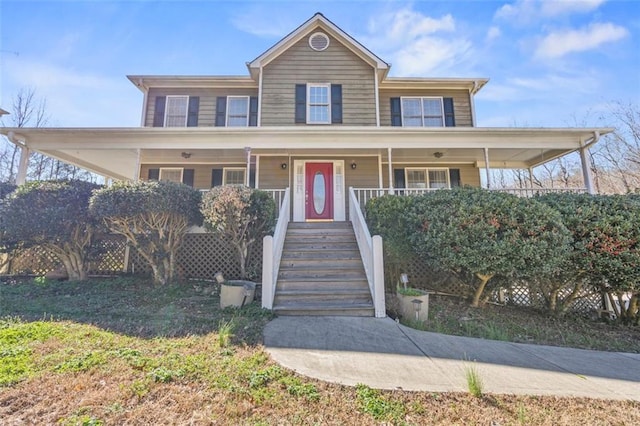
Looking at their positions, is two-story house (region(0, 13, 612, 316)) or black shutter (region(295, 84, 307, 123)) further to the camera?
black shutter (region(295, 84, 307, 123))

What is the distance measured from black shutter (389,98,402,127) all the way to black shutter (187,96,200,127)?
26.3ft

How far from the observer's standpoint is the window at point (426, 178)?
12055mm

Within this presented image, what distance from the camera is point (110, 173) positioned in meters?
13.9

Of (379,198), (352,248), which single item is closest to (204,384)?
(352,248)

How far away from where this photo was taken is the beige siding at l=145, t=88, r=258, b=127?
11.8 meters

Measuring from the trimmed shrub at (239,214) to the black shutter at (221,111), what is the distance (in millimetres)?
6070

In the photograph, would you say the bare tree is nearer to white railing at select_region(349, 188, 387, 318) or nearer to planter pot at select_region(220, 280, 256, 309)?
planter pot at select_region(220, 280, 256, 309)

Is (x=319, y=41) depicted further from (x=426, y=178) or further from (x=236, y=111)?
(x=426, y=178)

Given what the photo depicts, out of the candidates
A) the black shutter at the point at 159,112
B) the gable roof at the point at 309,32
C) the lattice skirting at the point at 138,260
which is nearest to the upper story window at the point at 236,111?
the gable roof at the point at 309,32

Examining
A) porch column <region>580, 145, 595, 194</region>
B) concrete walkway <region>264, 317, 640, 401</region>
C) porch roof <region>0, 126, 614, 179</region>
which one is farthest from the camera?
porch roof <region>0, 126, 614, 179</region>

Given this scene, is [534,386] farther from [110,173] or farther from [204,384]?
[110,173]

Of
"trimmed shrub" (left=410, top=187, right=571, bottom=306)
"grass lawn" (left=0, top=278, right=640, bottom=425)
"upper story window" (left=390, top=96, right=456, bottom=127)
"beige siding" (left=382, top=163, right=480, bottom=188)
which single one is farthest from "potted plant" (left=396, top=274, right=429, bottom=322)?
"upper story window" (left=390, top=96, right=456, bottom=127)

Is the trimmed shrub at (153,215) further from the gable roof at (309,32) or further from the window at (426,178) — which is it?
the window at (426,178)

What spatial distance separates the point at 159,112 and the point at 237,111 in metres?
3.11
